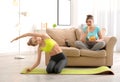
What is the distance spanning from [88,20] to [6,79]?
214 cm

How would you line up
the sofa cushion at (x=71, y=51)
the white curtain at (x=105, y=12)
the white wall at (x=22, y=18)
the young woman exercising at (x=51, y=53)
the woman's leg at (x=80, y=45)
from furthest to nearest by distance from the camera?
the white curtain at (x=105, y=12) < the white wall at (x=22, y=18) < the woman's leg at (x=80, y=45) < the sofa cushion at (x=71, y=51) < the young woman exercising at (x=51, y=53)

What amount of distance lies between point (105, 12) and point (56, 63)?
418 cm

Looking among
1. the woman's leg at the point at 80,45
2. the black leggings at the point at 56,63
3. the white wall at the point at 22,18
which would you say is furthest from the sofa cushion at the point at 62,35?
the white wall at the point at 22,18

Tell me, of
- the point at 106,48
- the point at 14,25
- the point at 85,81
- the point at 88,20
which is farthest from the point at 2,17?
the point at 85,81

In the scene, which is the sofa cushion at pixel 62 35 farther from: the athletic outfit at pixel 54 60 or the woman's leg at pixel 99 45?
→ the athletic outfit at pixel 54 60

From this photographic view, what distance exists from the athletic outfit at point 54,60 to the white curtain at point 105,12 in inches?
157

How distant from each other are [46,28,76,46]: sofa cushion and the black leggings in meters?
0.88

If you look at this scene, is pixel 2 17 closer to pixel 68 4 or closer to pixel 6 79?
pixel 68 4

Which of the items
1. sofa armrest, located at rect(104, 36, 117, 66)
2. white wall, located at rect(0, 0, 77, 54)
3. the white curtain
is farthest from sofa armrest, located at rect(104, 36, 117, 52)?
the white curtain

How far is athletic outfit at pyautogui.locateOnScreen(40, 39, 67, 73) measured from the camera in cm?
446

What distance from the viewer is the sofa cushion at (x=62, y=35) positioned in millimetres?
5477

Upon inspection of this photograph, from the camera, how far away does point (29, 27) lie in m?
7.62

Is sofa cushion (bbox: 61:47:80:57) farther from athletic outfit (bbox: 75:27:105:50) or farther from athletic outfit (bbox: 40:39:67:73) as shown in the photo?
athletic outfit (bbox: 40:39:67:73)

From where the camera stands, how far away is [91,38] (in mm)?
5387
